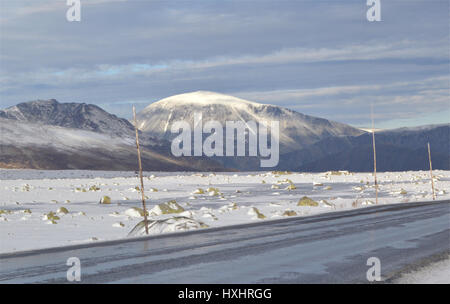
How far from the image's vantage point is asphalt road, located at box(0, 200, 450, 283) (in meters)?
11.0

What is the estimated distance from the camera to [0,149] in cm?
16562

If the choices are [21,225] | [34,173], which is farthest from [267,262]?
[34,173]

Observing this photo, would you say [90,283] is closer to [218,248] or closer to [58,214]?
[218,248]

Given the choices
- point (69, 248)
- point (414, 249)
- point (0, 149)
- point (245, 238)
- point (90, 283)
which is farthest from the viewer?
point (0, 149)

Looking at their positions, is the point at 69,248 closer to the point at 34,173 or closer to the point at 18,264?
the point at 18,264

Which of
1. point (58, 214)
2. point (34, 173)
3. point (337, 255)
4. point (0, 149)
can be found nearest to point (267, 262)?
point (337, 255)

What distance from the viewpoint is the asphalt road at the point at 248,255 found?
11047 millimetres

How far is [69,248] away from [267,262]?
5760 mm

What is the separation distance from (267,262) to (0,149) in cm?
16473

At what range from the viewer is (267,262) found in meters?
12.6

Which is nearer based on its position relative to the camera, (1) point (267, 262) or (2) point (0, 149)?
(1) point (267, 262)

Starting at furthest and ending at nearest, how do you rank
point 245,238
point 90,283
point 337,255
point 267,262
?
point 245,238
point 337,255
point 267,262
point 90,283

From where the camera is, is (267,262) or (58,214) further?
(58,214)

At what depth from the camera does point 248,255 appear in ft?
45.0
